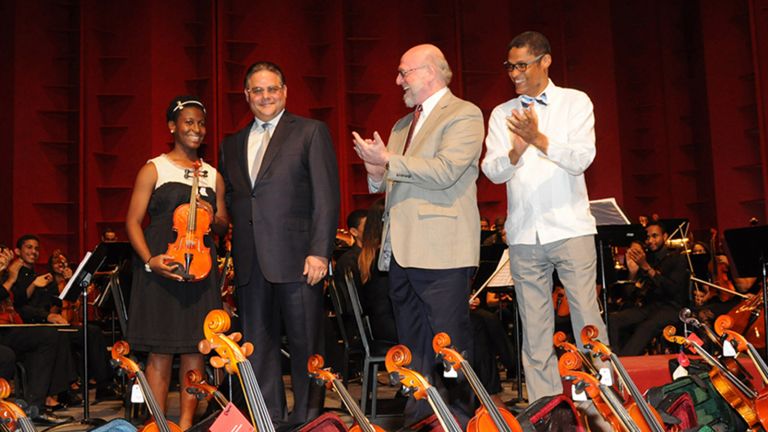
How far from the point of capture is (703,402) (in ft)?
9.90

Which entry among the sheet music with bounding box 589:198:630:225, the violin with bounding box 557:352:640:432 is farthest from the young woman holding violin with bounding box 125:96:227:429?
the sheet music with bounding box 589:198:630:225

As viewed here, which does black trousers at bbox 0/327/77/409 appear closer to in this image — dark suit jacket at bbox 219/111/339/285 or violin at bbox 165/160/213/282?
violin at bbox 165/160/213/282

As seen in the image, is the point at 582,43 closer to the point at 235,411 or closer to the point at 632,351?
the point at 632,351

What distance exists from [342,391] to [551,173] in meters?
1.32

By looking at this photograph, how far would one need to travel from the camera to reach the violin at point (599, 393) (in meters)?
2.26

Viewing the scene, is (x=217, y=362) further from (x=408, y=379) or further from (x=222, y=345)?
(x=408, y=379)

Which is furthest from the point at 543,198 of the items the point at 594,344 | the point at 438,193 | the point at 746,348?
the point at 746,348

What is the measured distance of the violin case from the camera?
289 cm

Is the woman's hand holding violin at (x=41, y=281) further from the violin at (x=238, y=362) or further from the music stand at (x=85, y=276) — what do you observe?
the violin at (x=238, y=362)

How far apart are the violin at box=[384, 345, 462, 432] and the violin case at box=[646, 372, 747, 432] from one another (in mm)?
1027

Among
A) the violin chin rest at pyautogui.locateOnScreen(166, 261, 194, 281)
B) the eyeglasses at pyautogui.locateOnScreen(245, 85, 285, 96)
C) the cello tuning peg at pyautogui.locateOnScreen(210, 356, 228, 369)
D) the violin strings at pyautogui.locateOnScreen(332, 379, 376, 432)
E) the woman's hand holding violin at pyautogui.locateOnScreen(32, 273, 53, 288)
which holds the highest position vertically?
the eyeglasses at pyautogui.locateOnScreen(245, 85, 285, 96)

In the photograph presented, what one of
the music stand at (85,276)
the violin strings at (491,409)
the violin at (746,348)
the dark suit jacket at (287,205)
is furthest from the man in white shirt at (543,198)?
the music stand at (85,276)

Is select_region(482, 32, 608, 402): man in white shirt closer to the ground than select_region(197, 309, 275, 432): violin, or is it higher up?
higher up

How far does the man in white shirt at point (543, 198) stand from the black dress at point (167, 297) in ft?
4.04
